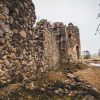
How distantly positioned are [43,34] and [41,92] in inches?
236

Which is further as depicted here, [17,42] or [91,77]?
[91,77]

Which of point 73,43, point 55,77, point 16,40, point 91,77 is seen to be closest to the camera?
point 16,40

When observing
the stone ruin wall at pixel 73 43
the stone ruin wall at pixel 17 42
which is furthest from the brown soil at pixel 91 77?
the stone ruin wall at pixel 73 43

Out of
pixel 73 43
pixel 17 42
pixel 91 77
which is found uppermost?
pixel 73 43

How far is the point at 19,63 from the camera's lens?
6641mm

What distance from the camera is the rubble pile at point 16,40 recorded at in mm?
5906

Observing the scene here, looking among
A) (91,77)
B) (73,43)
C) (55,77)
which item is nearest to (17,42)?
(55,77)

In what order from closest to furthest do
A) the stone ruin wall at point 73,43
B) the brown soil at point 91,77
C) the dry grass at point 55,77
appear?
the dry grass at point 55,77 → the brown soil at point 91,77 → the stone ruin wall at point 73,43

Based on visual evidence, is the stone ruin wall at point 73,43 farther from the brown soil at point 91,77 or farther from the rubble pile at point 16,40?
the rubble pile at point 16,40

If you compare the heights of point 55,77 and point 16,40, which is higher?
point 16,40

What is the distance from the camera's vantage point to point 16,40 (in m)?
6.54

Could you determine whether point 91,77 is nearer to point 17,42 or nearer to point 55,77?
point 55,77

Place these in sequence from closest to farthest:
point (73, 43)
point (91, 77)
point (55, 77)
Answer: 1. point (55, 77)
2. point (91, 77)
3. point (73, 43)

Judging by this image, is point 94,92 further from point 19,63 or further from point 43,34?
point 43,34
